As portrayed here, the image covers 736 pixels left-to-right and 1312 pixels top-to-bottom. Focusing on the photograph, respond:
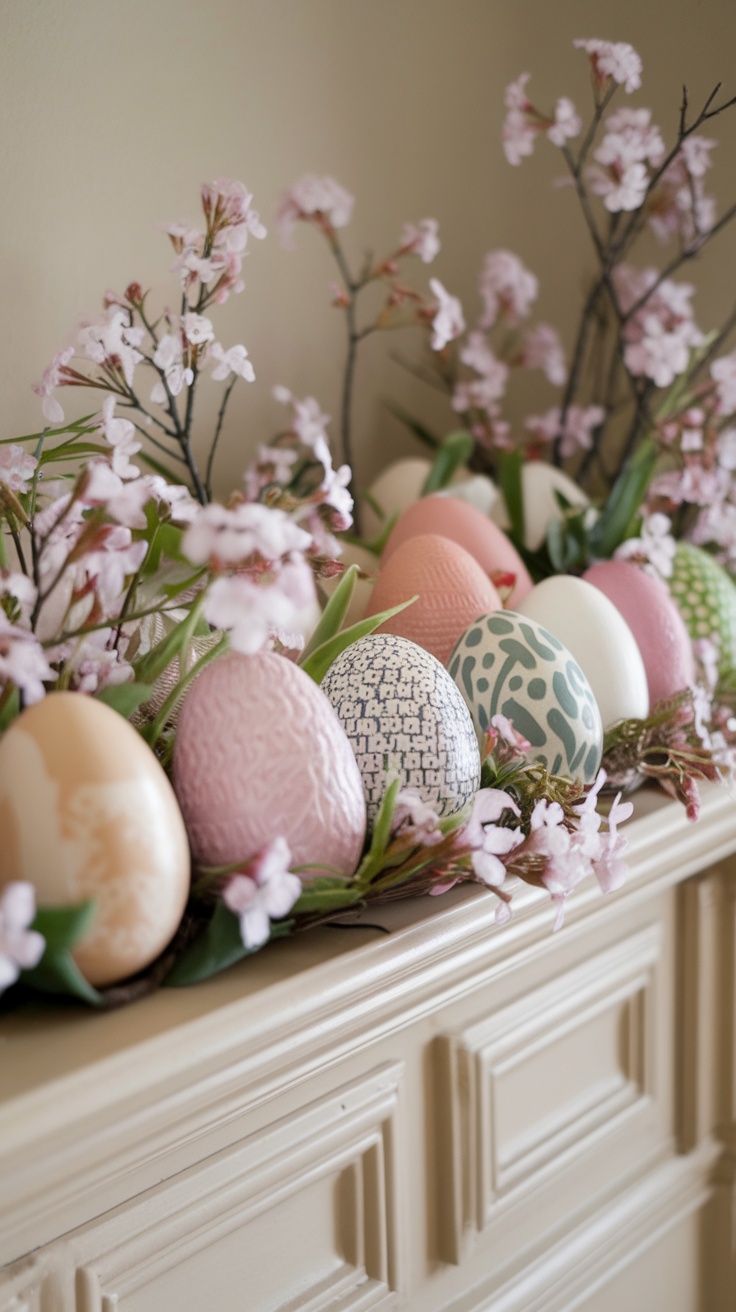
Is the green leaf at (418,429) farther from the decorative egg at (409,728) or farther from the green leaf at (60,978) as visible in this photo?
the green leaf at (60,978)

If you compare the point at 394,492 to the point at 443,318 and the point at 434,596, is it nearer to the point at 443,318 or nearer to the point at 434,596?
the point at 443,318

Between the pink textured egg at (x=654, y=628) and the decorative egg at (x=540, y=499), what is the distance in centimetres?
17

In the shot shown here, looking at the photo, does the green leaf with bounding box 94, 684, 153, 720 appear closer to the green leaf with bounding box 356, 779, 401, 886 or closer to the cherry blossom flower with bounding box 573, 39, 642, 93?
the green leaf with bounding box 356, 779, 401, 886

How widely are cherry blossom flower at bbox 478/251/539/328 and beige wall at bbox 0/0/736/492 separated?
4 centimetres

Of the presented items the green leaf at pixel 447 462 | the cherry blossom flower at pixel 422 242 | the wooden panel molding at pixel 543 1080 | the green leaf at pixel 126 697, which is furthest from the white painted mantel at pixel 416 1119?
the cherry blossom flower at pixel 422 242

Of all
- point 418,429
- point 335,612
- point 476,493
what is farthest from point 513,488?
point 335,612

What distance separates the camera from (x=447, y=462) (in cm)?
86

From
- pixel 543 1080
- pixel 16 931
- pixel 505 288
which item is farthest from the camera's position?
pixel 505 288

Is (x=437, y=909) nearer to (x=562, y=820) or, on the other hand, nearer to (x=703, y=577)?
(x=562, y=820)

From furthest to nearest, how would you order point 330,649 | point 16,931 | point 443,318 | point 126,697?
point 443,318 → point 330,649 → point 126,697 → point 16,931

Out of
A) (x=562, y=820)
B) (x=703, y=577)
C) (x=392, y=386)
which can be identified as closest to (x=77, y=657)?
(x=562, y=820)

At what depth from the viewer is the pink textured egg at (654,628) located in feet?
2.18

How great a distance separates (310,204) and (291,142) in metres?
0.06

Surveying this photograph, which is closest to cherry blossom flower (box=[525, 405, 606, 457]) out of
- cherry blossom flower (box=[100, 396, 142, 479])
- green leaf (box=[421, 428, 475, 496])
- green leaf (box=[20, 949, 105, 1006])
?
green leaf (box=[421, 428, 475, 496])
